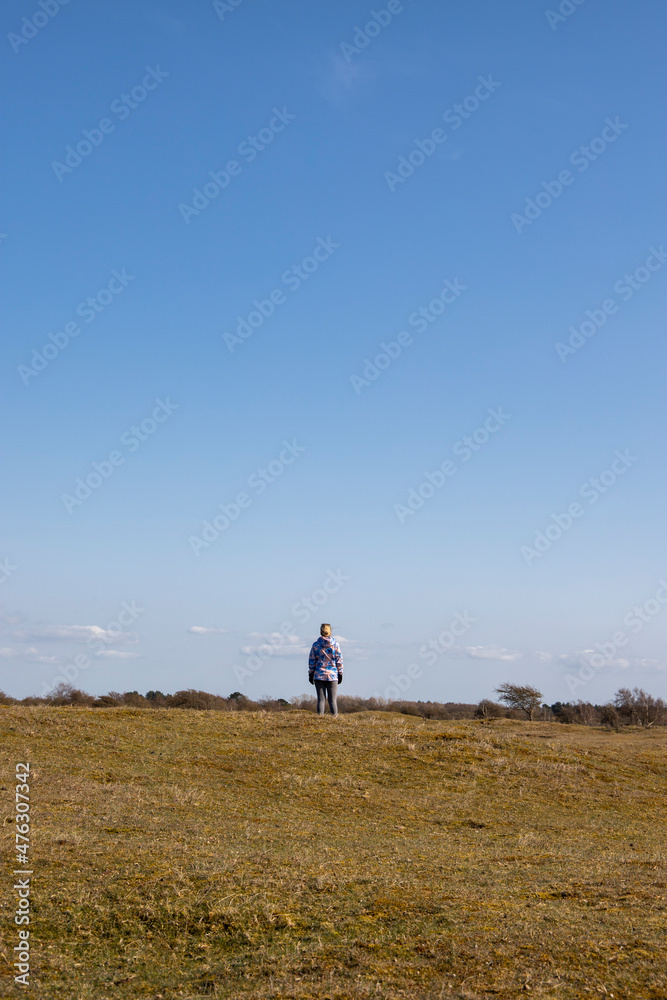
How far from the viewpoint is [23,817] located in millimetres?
11094

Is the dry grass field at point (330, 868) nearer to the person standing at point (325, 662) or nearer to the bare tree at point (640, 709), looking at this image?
the person standing at point (325, 662)

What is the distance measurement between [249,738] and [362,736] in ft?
9.33

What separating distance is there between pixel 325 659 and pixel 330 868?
13464 mm

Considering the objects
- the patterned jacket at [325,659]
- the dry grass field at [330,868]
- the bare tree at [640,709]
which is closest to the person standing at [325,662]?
the patterned jacket at [325,659]

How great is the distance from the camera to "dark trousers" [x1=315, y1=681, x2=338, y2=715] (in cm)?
2336

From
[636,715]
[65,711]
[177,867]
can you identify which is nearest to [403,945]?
[177,867]

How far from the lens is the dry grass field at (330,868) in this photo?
6.55m

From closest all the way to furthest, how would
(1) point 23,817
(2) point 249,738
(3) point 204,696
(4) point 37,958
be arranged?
1. (4) point 37,958
2. (1) point 23,817
3. (2) point 249,738
4. (3) point 204,696

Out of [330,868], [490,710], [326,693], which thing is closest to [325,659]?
[326,693]

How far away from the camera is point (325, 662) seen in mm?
22906

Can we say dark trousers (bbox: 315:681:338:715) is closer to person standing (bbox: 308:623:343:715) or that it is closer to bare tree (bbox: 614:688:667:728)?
person standing (bbox: 308:623:343:715)

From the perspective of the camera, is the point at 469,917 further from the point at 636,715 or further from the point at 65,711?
the point at 636,715

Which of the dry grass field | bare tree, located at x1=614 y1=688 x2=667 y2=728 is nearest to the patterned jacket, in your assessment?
the dry grass field

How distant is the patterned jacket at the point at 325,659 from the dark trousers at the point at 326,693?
324 mm
